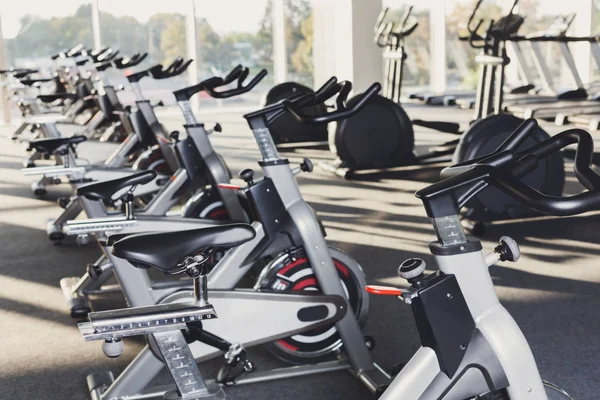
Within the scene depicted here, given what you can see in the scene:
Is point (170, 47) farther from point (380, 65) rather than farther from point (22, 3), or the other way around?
point (380, 65)

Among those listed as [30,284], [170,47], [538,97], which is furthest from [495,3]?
[30,284]

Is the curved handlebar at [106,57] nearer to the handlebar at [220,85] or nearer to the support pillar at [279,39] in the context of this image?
the handlebar at [220,85]

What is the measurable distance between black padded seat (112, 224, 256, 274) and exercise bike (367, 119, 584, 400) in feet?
1.08

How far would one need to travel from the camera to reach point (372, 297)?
3.46 meters

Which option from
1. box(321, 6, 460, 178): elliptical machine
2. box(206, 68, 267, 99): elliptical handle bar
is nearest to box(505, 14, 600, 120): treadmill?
box(321, 6, 460, 178): elliptical machine

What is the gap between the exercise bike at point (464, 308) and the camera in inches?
53.3

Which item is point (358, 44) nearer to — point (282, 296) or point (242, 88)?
point (242, 88)

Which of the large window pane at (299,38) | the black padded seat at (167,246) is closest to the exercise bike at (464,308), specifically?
the black padded seat at (167,246)

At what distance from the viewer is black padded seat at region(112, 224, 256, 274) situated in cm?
148

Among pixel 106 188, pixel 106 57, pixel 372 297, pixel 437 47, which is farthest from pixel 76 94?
pixel 437 47

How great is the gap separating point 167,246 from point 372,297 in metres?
2.07

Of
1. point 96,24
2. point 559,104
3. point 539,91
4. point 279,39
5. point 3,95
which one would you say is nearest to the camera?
point 559,104

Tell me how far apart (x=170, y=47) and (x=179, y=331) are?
11.2m

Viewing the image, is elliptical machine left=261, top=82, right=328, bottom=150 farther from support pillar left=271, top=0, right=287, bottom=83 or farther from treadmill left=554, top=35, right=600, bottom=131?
support pillar left=271, top=0, right=287, bottom=83
